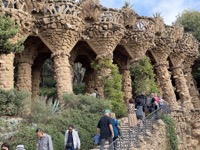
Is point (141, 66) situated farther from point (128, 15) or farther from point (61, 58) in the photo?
point (61, 58)

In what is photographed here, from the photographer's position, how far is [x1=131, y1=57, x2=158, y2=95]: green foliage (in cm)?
1930

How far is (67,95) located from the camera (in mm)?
14648

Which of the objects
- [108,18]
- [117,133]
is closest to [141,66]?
[108,18]

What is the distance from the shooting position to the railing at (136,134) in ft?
29.1

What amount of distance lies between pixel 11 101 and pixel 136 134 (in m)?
4.91

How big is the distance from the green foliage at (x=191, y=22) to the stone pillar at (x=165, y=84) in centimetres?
873

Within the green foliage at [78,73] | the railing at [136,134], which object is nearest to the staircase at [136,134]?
the railing at [136,134]

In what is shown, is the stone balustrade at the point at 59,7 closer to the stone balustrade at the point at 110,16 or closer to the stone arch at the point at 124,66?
the stone balustrade at the point at 110,16

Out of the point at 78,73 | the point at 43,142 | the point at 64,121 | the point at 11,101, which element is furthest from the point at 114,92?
the point at 78,73

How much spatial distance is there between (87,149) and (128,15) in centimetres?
1002

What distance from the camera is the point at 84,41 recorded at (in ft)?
65.2

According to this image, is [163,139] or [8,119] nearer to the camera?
[8,119]

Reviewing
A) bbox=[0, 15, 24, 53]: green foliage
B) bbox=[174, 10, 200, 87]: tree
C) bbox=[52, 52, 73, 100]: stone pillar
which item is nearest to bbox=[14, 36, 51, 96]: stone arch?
bbox=[52, 52, 73, 100]: stone pillar

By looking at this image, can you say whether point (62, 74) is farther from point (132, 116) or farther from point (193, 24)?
point (193, 24)
